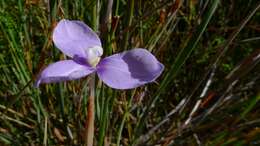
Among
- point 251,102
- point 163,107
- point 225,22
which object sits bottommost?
point 163,107

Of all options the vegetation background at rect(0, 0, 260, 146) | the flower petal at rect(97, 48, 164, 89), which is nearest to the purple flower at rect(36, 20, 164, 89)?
the flower petal at rect(97, 48, 164, 89)

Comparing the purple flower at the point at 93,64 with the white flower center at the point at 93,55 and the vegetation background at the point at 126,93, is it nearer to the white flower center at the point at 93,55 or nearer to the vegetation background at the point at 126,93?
the white flower center at the point at 93,55

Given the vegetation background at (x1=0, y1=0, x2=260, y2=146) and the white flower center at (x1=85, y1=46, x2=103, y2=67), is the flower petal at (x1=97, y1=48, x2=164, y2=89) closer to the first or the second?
the white flower center at (x1=85, y1=46, x2=103, y2=67)

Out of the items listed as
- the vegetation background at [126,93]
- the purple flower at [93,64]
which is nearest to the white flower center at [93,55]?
the purple flower at [93,64]

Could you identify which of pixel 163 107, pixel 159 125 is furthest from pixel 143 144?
pixel 163 107

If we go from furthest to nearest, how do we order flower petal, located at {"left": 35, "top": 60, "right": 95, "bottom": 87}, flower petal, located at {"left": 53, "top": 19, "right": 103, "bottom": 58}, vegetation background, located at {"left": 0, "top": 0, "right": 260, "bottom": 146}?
vegetation background, located at {"left": 0, "top": 0, "right": 260, "bottom": 146}
flower petal, located at {"left": 53, "top": 19, "right": 103, "bottom": 58}
flower petal, located at {"left": 35, "top": 60, "right": 95, "bottom": 87}

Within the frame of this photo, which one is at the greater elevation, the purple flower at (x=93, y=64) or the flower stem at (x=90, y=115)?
the purple flower at (x=93, y=64)

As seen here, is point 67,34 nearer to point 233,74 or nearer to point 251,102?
point 251,102
